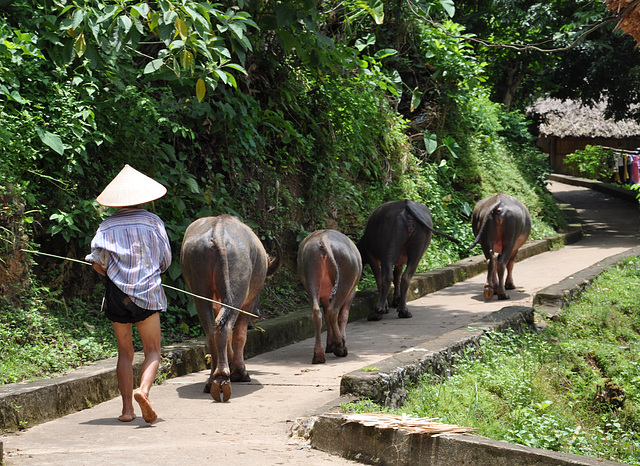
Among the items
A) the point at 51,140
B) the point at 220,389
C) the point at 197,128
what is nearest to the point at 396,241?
the point at 197,128

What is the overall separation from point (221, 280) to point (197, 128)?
11.0 feet

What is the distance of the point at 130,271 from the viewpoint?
207 inches

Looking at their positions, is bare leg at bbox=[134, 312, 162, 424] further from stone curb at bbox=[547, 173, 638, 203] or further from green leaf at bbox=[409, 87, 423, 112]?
stone curb at bbox=[547, 173, 638, 203]

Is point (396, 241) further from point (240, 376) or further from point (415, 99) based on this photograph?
point (415, 99)

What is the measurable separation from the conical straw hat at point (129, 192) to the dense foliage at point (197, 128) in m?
1.13

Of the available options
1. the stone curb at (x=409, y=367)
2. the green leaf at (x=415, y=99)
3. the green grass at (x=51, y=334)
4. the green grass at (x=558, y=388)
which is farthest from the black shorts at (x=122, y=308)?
the green leaf at (x=415, y=99)

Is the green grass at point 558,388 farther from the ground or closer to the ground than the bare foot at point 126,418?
closer to the ground

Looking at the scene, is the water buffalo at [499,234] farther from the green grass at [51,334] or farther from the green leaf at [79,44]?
the green leaf at [79,44]

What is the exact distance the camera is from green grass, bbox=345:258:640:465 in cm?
508

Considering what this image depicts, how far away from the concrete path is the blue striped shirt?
34.0 inches

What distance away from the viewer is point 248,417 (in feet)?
17.4

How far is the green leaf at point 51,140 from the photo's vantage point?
6.75m

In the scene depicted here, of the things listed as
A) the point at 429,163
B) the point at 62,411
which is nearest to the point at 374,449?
the point at 62,411

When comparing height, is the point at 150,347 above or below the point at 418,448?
above
